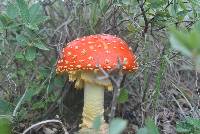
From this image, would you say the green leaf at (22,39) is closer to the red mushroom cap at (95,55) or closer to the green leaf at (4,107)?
the red mushroom cap at (95,55)

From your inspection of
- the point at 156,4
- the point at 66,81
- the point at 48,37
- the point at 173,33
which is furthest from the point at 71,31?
the point at 173,33

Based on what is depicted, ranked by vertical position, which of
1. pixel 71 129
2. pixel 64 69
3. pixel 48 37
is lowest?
pixel 71 129

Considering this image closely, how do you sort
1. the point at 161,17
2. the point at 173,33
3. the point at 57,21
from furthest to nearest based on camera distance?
the point at 57,21 < the point at 161,17 < the point at 173,33

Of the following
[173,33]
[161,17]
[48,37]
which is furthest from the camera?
[48,37]

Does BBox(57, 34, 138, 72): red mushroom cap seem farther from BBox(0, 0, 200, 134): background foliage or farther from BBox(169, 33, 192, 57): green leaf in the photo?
BBox(169, 33, 192, 57): green leaf

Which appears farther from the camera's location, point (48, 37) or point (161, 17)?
point (48, 37)

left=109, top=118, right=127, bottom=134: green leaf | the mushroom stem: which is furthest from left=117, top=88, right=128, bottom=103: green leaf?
left=109, top=118, right=127, bottom=134: green leaf

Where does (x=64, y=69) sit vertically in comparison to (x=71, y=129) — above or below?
above

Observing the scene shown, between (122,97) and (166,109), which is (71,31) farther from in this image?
(166,109)

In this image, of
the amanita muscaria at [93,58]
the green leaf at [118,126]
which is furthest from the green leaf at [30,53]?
the green leaf at [118,126]
